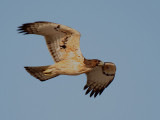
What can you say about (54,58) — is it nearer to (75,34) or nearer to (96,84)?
(75,34)

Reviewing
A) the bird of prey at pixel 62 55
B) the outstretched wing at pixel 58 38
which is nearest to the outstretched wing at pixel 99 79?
the bird of prey at pixel 62 55

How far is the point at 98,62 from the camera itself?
11781 millimetres

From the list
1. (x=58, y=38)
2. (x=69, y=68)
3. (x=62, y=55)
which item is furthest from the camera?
(x=62, y=55)

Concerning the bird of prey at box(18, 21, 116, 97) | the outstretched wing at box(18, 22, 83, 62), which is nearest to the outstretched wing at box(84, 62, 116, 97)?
the bird of prey at box(18, 21, 116, 97)

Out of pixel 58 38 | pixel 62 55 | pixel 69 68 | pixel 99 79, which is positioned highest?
pixel 58 38

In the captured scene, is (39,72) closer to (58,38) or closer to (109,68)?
(58,38)

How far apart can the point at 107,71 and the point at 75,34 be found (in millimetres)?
2060

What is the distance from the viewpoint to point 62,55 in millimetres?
12297

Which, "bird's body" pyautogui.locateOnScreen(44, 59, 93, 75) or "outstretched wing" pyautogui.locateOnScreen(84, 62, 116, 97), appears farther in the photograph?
"outstretched wing" pyautogui.locateOnScreen(84, 62, 116, 97)

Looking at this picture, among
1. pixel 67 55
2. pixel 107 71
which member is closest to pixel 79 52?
pixel 67 55

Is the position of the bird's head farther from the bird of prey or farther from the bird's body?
the bird's body

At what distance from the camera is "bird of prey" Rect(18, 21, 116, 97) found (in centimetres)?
1167

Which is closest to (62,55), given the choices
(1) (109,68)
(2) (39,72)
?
(2) (39,72)

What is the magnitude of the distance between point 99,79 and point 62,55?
181 centimetres
